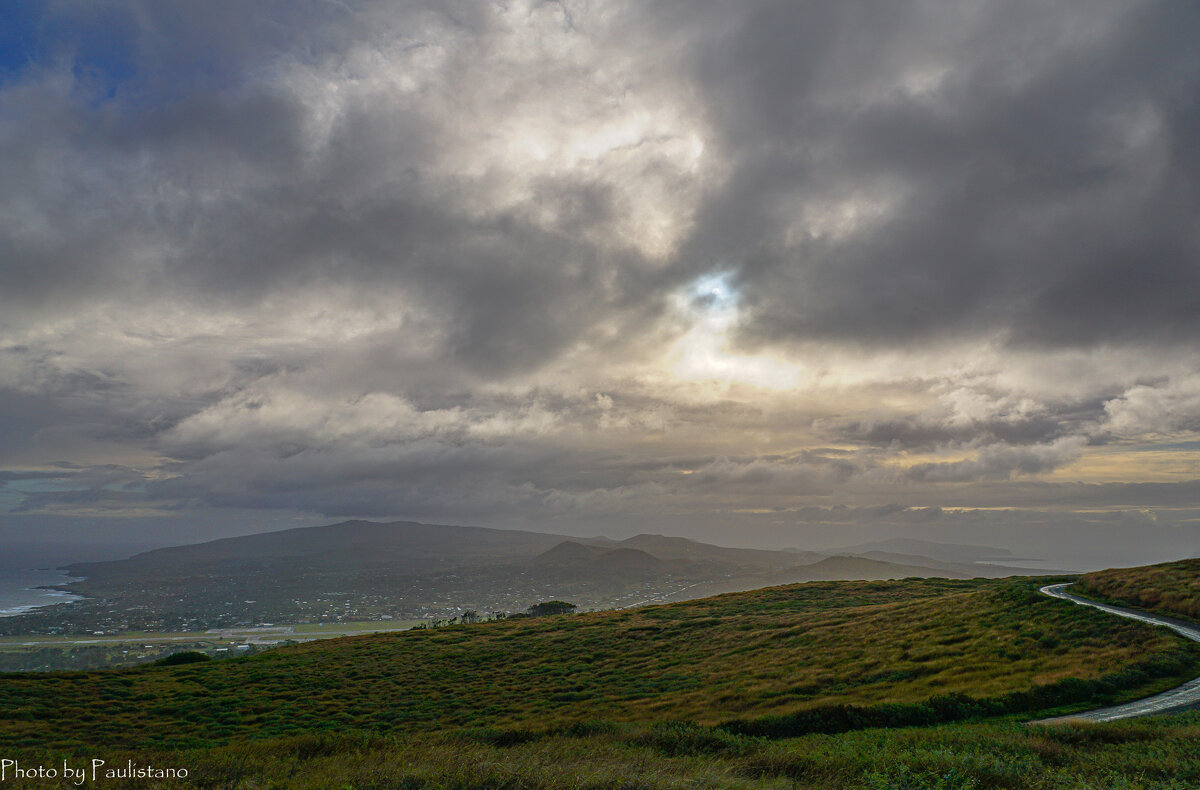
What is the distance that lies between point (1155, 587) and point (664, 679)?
38.9 metres

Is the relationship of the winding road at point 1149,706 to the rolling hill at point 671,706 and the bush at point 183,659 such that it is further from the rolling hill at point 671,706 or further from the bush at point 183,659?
the bush at point 183,659

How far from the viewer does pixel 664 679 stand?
39750mm

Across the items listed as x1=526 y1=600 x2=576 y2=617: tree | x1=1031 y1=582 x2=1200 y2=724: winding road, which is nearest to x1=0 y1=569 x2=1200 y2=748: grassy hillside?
x1=1031 y1=582 x2=1200 y2=724: winding road

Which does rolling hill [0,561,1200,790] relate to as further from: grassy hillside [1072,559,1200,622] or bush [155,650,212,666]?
bush [155,650,212,666]

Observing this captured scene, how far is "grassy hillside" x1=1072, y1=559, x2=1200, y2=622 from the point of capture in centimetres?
3615

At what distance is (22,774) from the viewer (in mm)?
13508

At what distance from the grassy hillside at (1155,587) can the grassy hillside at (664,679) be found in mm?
5989

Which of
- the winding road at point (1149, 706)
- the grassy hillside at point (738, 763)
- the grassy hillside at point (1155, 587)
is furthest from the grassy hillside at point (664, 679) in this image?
the grassy hillside at point (738, 763)

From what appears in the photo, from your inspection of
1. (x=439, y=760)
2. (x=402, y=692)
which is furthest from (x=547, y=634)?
(x=439, y=760)

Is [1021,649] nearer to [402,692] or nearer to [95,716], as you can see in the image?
[402,692]

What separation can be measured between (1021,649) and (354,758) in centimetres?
3745

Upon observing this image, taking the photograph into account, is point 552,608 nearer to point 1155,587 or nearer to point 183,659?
point 183,659

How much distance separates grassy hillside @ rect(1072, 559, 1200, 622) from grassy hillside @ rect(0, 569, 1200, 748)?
5989 mm

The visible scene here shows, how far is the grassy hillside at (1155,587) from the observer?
36.2 m
